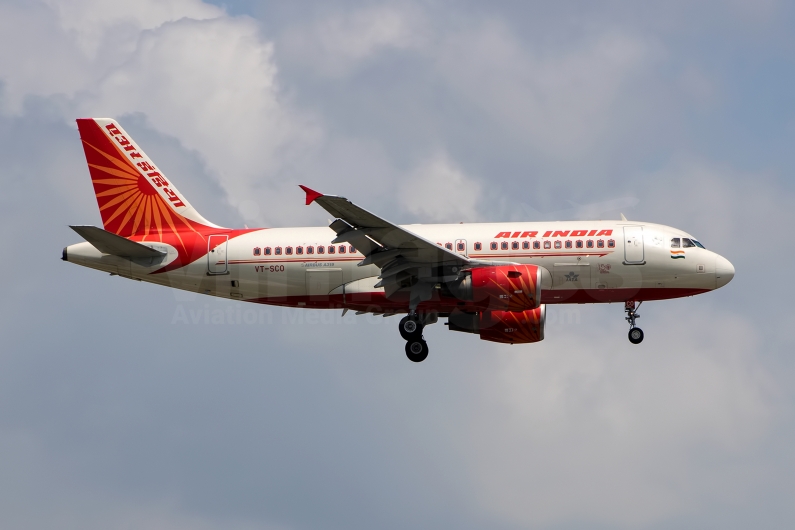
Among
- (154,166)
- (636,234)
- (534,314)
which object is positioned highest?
(154,166)

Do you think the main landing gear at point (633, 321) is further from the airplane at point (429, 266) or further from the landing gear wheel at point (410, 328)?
the landing gear wheel at point (410, 328)

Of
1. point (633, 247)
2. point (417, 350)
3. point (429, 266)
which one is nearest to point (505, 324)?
point (417, 350)

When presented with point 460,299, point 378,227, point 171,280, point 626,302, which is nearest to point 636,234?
point 626,302

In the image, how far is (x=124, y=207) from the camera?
48.9 metres

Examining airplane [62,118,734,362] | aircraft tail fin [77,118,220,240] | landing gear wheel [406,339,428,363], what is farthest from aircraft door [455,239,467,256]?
aircraft tail fin [77,118,220,240]

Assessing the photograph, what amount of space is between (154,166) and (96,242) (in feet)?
19.5

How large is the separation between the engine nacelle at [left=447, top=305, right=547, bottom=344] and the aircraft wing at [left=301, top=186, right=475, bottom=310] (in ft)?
11.9

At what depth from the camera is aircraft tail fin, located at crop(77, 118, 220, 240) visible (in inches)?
1911

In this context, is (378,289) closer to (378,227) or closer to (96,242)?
(378,227)

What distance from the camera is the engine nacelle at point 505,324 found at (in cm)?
4719

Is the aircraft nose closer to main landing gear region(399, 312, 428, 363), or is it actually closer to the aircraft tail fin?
main landing gear region(399, 312, 428, 363)

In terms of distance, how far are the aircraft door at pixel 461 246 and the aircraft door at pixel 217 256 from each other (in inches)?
378

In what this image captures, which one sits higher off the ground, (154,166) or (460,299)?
(154,166)

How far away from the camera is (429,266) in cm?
4359
